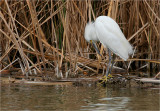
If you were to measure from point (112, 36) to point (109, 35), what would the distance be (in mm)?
58

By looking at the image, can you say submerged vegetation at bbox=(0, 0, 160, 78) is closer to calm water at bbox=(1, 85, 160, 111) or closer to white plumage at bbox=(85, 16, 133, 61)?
white plumage at bbox=(85, 16, 133, 61)

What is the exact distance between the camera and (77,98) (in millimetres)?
4285

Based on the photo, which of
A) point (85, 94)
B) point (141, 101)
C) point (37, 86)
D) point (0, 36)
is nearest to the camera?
point (141, 101)

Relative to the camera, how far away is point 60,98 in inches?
169

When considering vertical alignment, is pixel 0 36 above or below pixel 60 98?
above

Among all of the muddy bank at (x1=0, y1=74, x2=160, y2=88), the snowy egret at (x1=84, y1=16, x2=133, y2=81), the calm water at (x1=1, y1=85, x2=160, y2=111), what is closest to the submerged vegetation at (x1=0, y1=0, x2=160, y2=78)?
the snowy egret at (x1=84, y1=16, x2=133, y2=81)

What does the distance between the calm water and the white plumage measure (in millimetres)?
1091

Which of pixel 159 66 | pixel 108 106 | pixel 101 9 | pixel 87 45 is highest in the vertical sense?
pixel 101 9

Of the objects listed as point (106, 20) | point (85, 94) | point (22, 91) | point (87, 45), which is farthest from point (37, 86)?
point (87, 45)

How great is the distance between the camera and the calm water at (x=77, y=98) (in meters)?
3.71

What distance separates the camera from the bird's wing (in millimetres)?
6104

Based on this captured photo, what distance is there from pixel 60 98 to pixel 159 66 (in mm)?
3563

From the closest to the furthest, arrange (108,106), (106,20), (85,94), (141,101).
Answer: (108,106)
(141,101)
(85,94)
(106,20)

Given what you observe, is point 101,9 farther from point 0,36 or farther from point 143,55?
point 0,36
